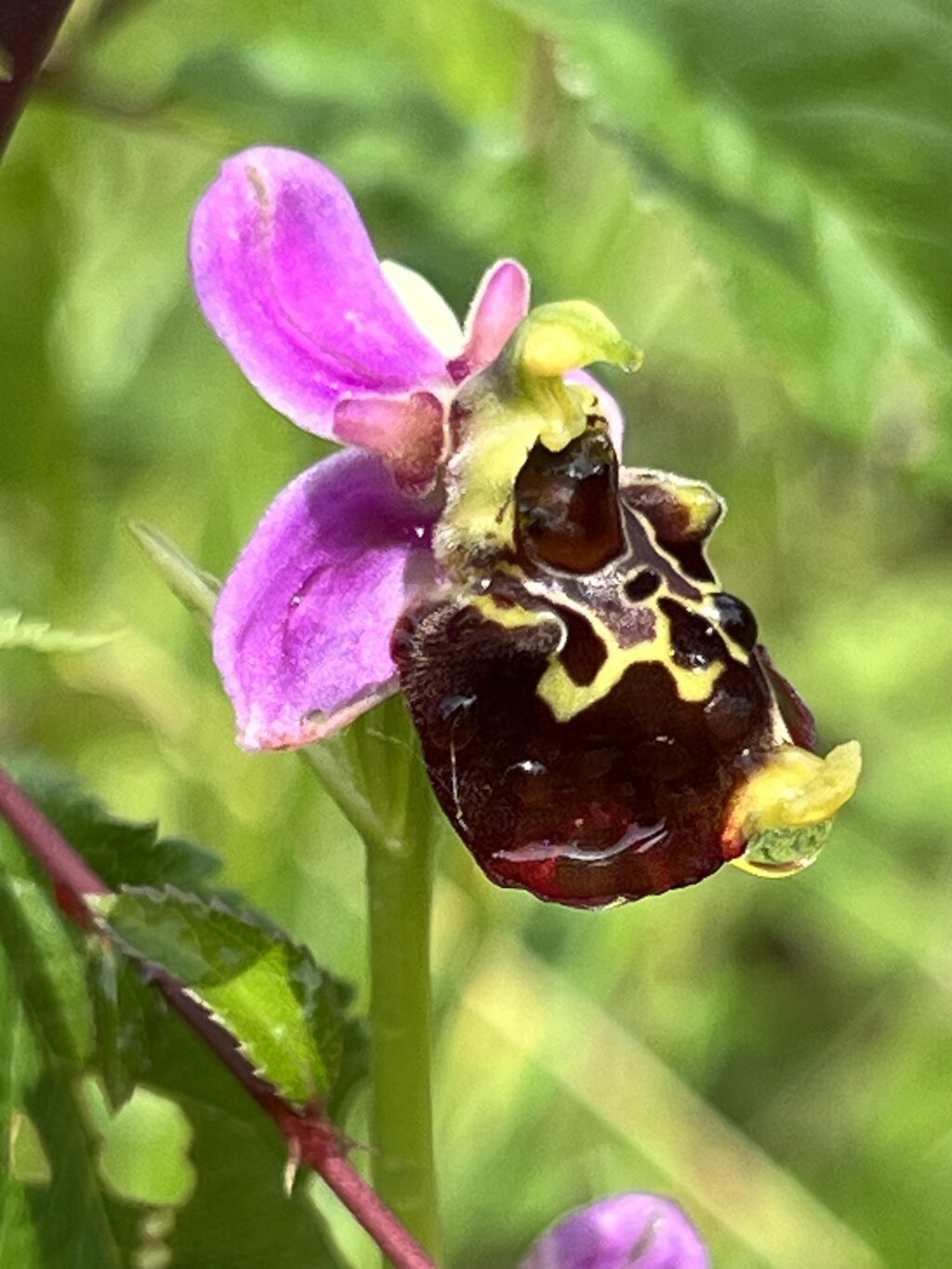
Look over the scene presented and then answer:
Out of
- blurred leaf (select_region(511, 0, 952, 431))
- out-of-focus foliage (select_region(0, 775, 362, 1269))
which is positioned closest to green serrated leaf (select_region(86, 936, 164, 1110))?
out-of-focus foliage (select_region(0, 775, 362, 1269))

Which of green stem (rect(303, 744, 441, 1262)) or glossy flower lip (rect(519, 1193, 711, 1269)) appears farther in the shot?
glossy flower lip (rect(519, 1193, 711, 1269))

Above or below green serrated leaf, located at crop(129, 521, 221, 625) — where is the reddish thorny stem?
below

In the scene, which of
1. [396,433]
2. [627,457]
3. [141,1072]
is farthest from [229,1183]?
[627,457]

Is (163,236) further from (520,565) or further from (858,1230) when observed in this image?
(520,565)

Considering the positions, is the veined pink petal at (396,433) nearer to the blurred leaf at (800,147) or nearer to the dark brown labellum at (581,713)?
the dark brown labellum at (581,713)

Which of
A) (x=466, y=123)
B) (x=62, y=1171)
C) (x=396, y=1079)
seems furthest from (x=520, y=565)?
(x=466, y=123)

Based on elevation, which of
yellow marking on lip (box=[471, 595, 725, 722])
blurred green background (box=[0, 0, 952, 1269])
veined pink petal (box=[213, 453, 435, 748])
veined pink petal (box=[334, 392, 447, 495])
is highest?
veined pink petal (box=[334, 392, 447, 495])

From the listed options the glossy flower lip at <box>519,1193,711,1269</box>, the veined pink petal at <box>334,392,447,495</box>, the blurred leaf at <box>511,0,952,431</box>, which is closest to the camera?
the veined pink petal at <box>334,392,447,495</box>

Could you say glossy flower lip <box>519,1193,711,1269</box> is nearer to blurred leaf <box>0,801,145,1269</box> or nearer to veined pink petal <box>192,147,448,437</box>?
blurred leaf <box>0,801,145,1269</box>
